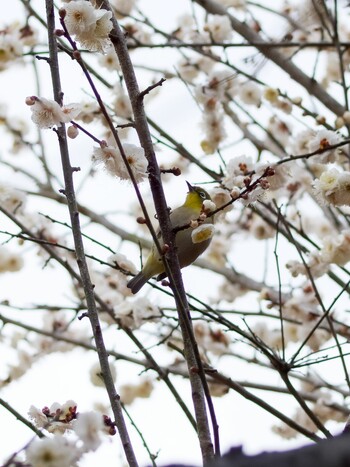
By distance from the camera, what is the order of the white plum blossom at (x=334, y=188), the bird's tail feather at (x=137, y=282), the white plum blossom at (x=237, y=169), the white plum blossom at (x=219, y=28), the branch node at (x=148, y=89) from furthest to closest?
1. the white plum blossom at (x=219, y=28)
2. the bird's tail feather at (x=137, y=282)
3. the white plum blossom at (x=237, y=169)
4. the white plum blossom at (x=334, y=188)
5. the branch node at (x=148, y=89)

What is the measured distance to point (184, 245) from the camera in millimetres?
3314

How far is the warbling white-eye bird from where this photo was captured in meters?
3.32

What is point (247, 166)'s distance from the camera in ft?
9.98

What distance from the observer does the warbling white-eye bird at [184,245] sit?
3.32m

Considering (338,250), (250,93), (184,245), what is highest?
(250,93)

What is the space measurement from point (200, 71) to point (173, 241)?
2888 millimetres

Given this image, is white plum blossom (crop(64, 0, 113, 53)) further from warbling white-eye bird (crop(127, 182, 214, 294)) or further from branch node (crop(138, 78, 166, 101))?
warbling white-eye bird (crop(127, 182, 214, 294))

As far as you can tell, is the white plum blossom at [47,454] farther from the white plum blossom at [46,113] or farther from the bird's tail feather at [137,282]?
the bird's tail feather at [137,282]

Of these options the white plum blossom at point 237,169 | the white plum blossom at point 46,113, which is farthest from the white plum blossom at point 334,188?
the white plum blossom at point 46,113

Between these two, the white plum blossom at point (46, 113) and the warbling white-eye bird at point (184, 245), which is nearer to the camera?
the white plum blossom at point (46, 113)

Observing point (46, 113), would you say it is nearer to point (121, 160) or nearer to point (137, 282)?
point (121, 160)

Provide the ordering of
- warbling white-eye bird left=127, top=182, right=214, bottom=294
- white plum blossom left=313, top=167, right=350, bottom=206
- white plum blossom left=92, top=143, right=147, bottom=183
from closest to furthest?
white plum blossom left=92, top=143, right=147, bottom=183, white plum blossom left=313, top=167, right=350, bottom=206, warbling white-eye bird left=127, top=182, right=214, bottom=294

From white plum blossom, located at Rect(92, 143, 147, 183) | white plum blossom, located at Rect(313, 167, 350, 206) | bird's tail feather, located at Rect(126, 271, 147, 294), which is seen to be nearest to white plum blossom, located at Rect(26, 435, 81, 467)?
white plum blossom, located at Rect(92, 143, 147, 183)

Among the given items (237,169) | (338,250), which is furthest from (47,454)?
(338,250)
